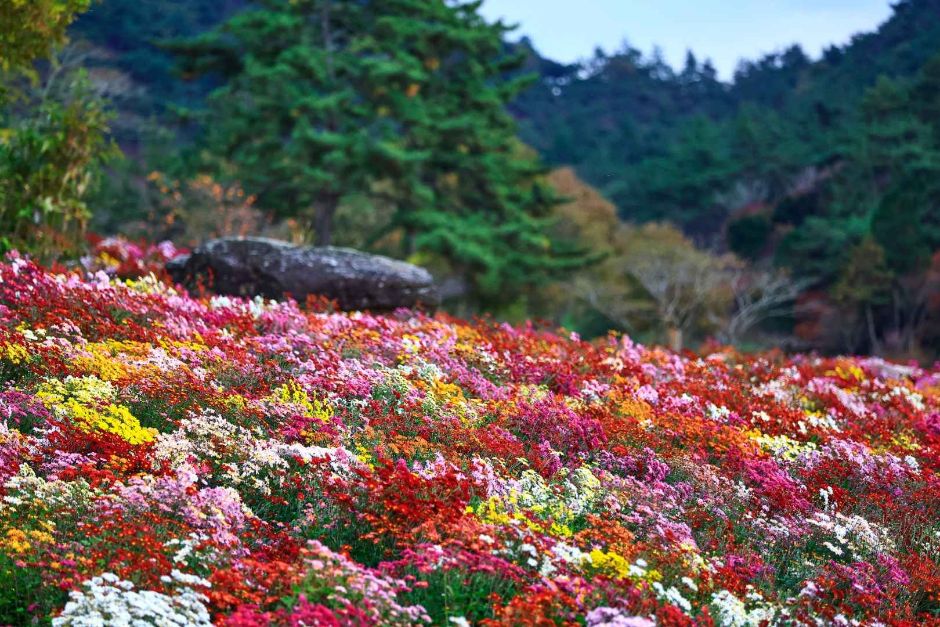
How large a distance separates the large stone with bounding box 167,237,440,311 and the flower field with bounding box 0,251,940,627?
392 centimetres

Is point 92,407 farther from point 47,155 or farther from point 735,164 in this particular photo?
point 735,164

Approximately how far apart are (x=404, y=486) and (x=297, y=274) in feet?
26.9

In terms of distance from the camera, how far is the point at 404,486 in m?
4.83

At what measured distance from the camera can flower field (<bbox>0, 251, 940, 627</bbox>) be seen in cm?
404

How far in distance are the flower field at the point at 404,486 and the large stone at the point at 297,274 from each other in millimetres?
3919

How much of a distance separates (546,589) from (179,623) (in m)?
A: 1.56

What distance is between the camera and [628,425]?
261 inches

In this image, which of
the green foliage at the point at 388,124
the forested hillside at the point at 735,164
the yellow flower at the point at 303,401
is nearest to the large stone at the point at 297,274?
the yellow flower at the point at 303,401

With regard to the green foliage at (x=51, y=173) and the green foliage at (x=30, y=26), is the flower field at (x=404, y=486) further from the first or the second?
the green foliage at (x=30, y=26)

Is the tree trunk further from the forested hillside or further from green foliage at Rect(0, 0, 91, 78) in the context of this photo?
green foliage at Rect(0, 0, 91, 78)

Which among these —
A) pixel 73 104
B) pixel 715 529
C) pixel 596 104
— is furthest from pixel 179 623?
pixel 596 104

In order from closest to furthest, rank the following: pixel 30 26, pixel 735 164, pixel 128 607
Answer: pixel 128 607 → pixel 30 26 → pixel 735 164

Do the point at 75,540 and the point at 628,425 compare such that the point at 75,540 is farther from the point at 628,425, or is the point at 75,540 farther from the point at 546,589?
the point at 628,425

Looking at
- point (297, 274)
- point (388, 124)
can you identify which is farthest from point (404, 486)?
point (388, 124)
